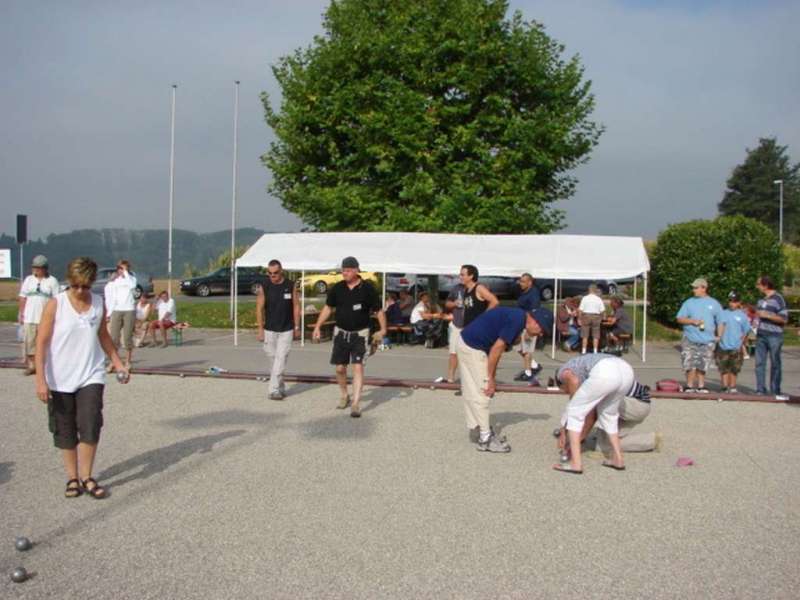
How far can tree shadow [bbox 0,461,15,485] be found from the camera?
6.71 metres

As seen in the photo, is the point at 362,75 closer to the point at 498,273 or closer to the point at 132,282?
the point at 498,273

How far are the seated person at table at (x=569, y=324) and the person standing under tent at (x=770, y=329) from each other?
7387mm

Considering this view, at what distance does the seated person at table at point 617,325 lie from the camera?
19000mm

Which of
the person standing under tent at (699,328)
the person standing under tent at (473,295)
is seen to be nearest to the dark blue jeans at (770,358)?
the person standing under tent at (699,328)

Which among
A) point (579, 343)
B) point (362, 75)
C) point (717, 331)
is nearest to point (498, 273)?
point (579, 343)

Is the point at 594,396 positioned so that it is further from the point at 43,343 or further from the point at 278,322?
the point at 278,322

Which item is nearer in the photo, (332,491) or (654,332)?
(332,491)

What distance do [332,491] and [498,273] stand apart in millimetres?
12219

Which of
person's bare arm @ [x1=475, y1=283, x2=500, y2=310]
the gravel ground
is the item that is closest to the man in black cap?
the gravel ground

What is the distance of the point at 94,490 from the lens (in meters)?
6.12

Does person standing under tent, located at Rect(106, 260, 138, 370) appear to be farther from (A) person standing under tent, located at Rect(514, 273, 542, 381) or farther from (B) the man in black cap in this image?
(A) person standing under tent, located at Rect(514, 273, 542, 381)

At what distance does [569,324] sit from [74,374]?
14554 mm

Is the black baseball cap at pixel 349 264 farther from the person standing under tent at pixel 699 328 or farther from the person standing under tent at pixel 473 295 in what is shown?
the person standing under tent at pixel 699 328

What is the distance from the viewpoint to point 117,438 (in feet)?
27.4
